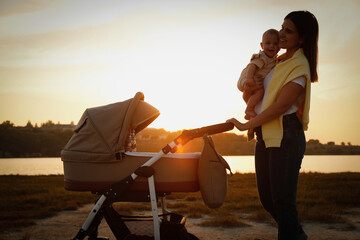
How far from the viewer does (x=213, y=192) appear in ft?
9.43

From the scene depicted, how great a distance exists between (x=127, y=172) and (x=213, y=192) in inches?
34.0

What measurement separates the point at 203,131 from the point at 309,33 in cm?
119

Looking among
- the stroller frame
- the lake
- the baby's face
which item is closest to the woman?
the baby's face

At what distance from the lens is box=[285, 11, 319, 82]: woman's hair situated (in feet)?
7.79

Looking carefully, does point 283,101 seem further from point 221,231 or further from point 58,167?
point 58,167

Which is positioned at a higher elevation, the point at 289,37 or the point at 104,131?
the point at 289,37

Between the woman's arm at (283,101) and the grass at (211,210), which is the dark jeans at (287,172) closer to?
the woman's arm at (283,101)

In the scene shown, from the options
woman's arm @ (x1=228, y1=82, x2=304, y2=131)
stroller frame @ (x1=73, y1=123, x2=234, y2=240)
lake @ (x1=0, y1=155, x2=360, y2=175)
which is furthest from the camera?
lake @ (x1=0, y1=155, x2=360, y2=175)

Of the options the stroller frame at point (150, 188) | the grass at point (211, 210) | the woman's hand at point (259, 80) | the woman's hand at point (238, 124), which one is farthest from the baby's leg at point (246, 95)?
the grass at point (211, 210)

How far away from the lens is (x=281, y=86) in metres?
2.38

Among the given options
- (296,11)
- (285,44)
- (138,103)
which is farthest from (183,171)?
(296,11)

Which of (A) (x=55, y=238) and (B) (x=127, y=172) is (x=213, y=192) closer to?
(B) (x=127, y=172)

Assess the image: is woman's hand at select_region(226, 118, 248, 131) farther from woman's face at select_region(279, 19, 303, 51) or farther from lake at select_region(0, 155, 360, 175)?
lake at select_region(0, 155, 360, 175)

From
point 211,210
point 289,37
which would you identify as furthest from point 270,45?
point 211,210
